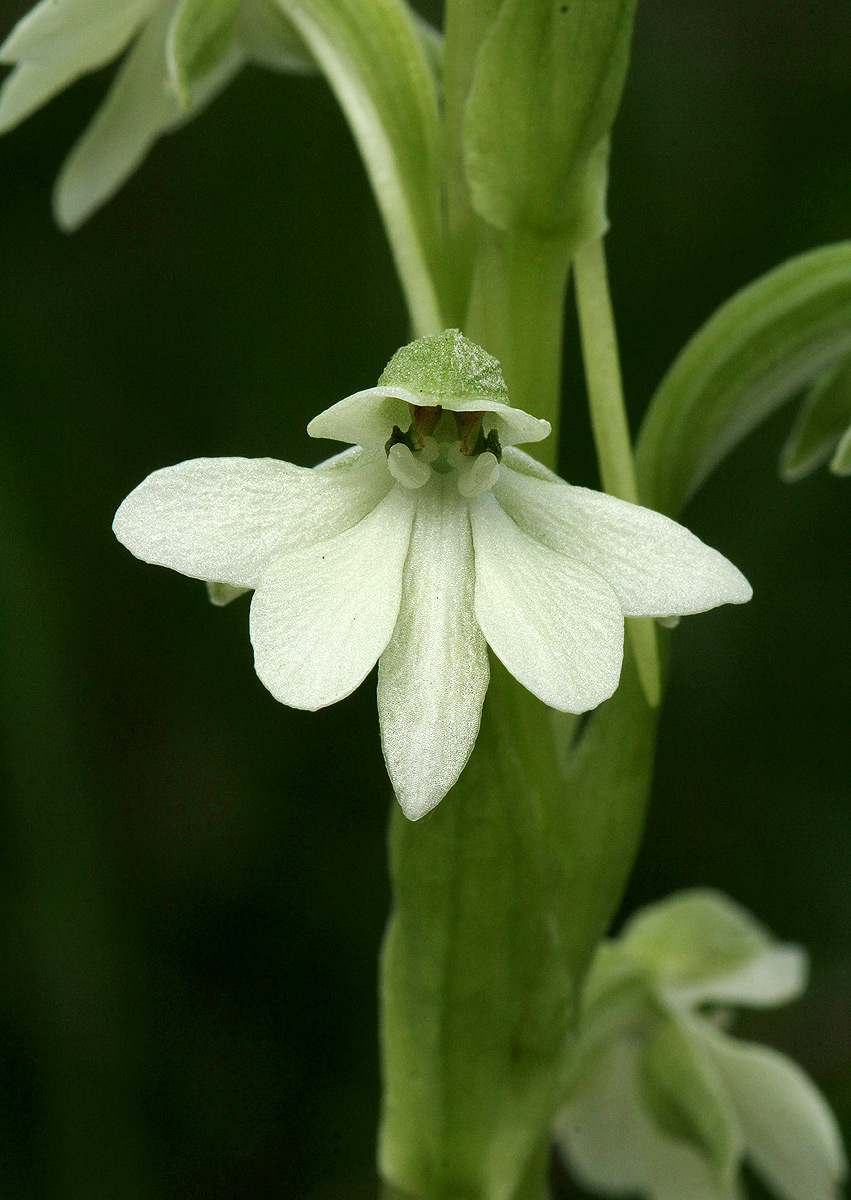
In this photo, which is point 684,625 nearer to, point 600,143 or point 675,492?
point 675,492

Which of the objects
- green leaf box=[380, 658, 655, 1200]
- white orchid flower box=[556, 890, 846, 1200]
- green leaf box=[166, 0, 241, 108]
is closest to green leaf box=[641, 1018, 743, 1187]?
white orchid flower box=[556, 890, 846, 1200]

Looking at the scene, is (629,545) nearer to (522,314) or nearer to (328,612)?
(328,612)

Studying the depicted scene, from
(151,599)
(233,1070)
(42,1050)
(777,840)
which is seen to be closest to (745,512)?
(777,840)

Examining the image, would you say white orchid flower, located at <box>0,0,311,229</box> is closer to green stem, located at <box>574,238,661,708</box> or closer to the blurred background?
green stem, located at <box>574,238,661,708</box>

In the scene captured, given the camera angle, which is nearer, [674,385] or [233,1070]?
[674,385]

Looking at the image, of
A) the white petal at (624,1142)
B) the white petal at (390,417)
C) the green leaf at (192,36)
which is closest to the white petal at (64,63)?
the green leaf at (192,36)

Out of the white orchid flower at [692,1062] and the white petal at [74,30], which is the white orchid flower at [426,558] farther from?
the white orchid flower at [692,1062]
